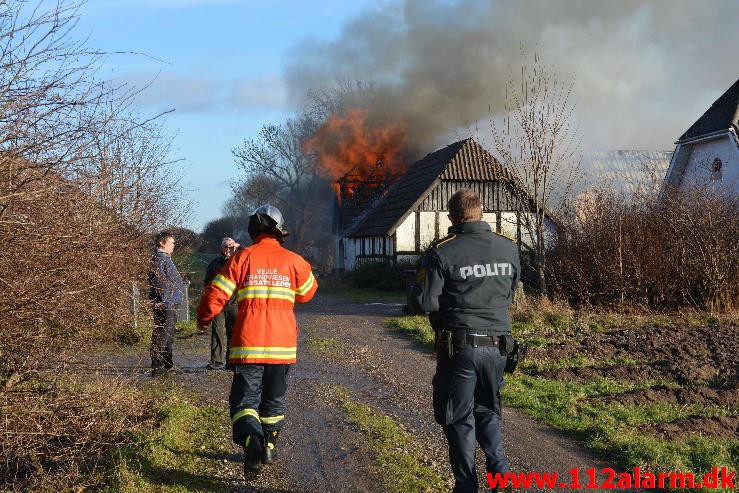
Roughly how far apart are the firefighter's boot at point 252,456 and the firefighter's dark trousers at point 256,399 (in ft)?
0.15

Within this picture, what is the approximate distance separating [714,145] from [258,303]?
24.1 m

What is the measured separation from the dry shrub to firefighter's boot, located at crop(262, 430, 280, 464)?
12.0 metres

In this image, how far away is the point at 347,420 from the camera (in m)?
6.94

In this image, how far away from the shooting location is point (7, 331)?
497 cm

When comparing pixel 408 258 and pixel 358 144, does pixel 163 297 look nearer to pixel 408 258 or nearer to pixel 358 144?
pixel 408 258

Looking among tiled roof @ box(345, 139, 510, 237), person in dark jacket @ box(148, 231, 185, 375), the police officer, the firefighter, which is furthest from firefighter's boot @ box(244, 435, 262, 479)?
tiled roof @ box(345, 139, 510, 237)

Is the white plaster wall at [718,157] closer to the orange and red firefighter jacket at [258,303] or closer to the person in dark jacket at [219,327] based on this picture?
the person in dark jacket at [219,327]

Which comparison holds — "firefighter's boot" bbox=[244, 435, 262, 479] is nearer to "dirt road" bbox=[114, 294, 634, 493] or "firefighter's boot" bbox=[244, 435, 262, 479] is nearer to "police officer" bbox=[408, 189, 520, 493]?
"dirt road" bbox=[114, 294, 634, 493]

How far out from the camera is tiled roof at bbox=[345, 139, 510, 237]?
27.5 m

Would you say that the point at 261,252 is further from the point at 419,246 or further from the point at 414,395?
the point at 419,246

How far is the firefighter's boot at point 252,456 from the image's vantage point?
203 inches

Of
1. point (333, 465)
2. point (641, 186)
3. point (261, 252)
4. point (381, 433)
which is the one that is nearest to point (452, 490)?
point (333, 465)

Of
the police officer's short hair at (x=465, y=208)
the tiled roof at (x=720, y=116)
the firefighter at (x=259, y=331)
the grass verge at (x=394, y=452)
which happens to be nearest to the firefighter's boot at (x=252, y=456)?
the firefighter at (x=259, y=331)

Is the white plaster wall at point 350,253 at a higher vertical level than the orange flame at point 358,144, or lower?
lower
